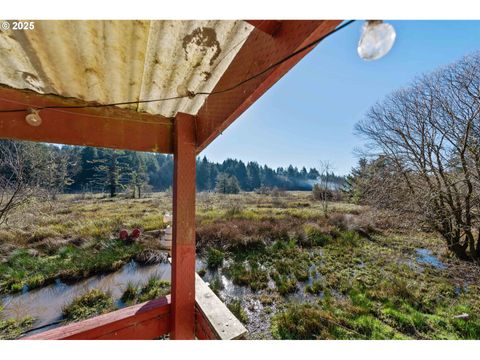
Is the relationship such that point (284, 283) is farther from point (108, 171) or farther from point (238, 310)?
point (108, 171)

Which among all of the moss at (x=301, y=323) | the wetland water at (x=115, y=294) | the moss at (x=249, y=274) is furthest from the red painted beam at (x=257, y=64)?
the moss at (x=249, y=274)

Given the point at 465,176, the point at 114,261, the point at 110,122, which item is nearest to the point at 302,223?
the point at 465,176

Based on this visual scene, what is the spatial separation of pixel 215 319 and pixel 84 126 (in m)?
1.74

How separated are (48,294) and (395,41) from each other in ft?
25.9

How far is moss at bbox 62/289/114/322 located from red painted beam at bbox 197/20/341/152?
5.42 metres

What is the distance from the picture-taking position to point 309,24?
2.04ft

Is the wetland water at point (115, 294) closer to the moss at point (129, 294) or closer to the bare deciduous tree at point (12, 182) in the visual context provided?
the moss at point (129, 294)

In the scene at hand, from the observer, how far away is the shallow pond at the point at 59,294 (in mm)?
4488

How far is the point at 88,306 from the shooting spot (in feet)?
15.7

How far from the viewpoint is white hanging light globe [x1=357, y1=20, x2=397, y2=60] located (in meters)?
0.57

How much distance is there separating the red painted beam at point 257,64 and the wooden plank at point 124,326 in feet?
4.94

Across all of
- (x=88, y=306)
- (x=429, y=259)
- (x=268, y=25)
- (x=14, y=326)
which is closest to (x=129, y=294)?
(x=88, y=306)

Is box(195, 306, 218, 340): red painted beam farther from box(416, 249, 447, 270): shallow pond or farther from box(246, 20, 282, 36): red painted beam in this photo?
box(416, 249, 447, 270): shallow pond
